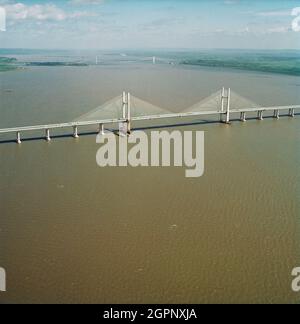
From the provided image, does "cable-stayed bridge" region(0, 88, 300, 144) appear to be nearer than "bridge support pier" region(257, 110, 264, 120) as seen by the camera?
Yes

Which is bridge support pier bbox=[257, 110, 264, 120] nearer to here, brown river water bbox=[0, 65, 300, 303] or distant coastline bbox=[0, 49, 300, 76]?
brown river water bbox=[0, 65, 300, 303]

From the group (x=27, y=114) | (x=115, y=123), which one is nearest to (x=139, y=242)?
(x=115, y=123)

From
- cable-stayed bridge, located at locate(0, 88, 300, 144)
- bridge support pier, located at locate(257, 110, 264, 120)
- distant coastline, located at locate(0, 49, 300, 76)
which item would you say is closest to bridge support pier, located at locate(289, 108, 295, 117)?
cable-stayed bridge, located at locate(0, 88, 300, 144)

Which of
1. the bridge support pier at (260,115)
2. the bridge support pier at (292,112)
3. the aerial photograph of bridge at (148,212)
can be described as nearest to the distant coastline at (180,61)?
the bridge support pier at (292,112)

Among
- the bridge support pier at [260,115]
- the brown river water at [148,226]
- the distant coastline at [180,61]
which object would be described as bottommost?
the brown river water at [148,226]

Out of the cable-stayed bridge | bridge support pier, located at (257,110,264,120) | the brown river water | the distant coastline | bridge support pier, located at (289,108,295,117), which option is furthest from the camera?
the distant coastline

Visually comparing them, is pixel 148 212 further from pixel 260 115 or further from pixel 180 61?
pixel 180 61

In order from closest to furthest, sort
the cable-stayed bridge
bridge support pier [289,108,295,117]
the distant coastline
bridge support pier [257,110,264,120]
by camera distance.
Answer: the cable-stayed bridge → bridge support pier [257,110,264,120] → bridge support pier [289,108,295,117] → the distant coastline

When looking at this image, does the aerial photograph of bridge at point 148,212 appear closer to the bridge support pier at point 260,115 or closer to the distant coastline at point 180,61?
the bridge support pier at point 260,115
